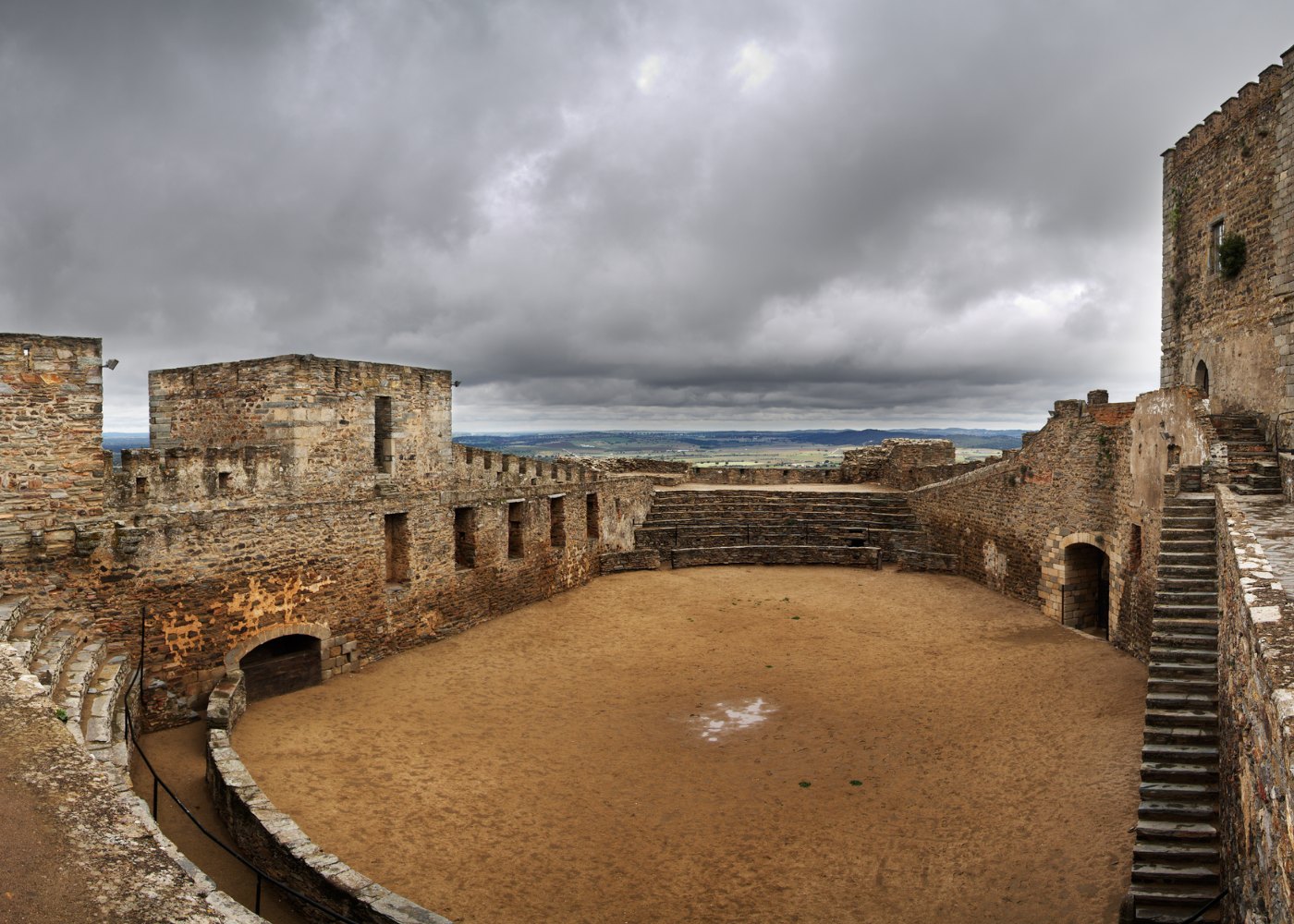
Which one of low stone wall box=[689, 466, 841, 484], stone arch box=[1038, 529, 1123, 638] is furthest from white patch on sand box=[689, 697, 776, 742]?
low stone wall box=[689, 466, 841, 484]

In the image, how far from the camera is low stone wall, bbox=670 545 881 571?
22406 mm

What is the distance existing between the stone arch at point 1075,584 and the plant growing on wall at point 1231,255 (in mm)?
5656

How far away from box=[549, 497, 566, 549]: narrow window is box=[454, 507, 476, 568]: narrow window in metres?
3.26

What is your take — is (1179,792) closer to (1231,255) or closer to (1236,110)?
(1231,255)

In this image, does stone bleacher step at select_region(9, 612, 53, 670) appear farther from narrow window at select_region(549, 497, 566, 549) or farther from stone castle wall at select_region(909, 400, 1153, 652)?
stone castle wall at select_region(909, 400, 1153, 652)

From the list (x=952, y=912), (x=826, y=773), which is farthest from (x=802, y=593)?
(x=952, y=912)

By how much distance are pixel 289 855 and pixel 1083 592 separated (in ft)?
49.9

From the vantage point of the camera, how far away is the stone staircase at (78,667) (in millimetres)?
8242

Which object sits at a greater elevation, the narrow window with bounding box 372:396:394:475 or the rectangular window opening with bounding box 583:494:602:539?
the narrow window with bounding box 372:396:394:475

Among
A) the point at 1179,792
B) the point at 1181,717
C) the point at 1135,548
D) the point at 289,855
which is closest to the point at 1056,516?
the point at 1135,548

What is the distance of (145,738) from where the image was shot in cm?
1095

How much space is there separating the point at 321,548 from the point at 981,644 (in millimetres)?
11916

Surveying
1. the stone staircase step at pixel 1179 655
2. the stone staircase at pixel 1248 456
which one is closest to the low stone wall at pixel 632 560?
the stone staircase at pixel 1248 456

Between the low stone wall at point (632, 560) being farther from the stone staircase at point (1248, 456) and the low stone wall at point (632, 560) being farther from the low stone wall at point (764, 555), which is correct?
the stone staircase at point (1248, 456)
